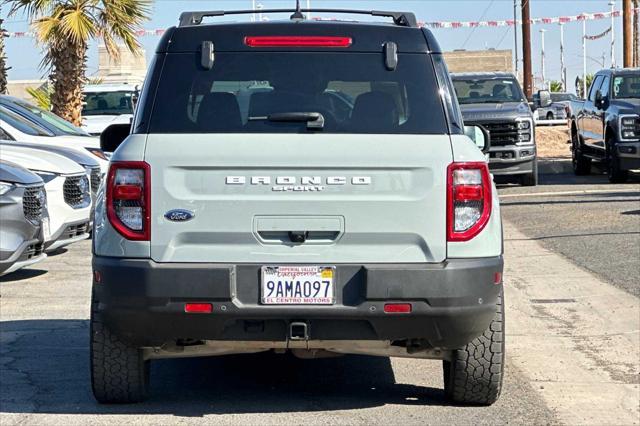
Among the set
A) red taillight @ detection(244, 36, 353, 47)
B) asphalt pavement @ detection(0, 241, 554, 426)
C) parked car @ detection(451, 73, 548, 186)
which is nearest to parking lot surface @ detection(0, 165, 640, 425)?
asphalt pavement @ detection(0, 241, 554, 426)

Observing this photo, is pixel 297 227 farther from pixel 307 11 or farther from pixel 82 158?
pixel 82 158

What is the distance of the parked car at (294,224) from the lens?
229 inches

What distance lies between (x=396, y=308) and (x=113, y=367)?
158 cm

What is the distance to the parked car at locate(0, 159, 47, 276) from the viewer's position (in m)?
10.8

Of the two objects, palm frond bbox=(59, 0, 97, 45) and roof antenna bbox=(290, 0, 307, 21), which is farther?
palm frond bbox=(59, 0, 97, 45)

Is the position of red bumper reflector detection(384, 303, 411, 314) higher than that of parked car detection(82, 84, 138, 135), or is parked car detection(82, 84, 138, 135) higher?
parked car detection(82, 84, 138, 135)

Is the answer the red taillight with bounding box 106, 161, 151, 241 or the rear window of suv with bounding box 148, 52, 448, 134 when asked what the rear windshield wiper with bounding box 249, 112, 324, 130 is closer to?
the rear window of suv with bounding box 148, 52, 448, 134

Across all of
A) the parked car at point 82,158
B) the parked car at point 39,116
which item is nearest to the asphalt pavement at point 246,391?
the parked car at point 82,158

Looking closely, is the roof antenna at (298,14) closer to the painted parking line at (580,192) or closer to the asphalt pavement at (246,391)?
the asphalt pavement at (246,391)

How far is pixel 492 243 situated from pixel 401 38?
1140 mm

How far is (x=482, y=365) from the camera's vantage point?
636 centimetres

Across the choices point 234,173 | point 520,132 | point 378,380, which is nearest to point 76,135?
point 520,132

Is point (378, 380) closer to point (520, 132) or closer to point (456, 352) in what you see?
point (456, 352)

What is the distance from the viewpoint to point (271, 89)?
6.16 m
